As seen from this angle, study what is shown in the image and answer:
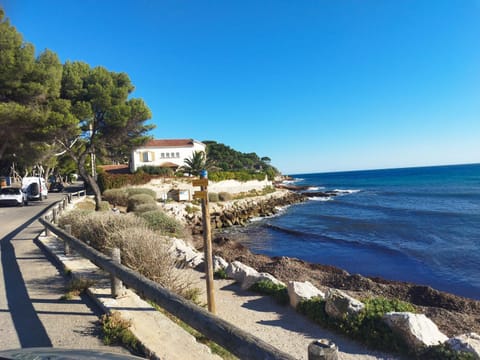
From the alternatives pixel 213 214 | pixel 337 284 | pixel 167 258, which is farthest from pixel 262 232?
pixel 167 258

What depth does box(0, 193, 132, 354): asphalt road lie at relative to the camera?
3.60 m

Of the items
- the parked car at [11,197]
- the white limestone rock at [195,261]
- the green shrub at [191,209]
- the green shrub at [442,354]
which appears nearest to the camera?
the green shrub at [442,354]

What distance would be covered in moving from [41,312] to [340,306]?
4849 mm

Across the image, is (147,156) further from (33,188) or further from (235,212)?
(235,212)

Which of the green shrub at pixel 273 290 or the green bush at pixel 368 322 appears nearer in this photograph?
the green bush at pixel 368 322

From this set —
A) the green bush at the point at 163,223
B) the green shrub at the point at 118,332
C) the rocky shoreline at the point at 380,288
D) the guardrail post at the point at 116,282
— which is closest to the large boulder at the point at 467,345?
the rocky shoreline at the point at 380,288

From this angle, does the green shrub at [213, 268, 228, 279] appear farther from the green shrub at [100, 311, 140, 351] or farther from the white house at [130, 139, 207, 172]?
the white house at [130, 139, 207, 172]

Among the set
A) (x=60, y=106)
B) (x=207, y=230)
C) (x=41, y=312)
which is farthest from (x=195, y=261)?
(x=60, y=106)

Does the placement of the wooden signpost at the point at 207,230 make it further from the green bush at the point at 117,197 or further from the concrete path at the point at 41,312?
the green bush at the point at 117,197

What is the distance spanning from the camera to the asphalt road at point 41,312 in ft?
11.8

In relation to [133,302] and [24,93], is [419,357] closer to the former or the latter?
[133,302]

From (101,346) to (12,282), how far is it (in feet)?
12.1

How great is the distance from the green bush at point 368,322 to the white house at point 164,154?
42.0 m

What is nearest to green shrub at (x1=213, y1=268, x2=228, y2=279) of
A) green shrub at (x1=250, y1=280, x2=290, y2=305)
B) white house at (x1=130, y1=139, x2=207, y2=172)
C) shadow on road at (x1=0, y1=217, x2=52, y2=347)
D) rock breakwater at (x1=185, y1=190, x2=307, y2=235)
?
green shrub at (x1=250, y1=280, x2=290, y2=305)
